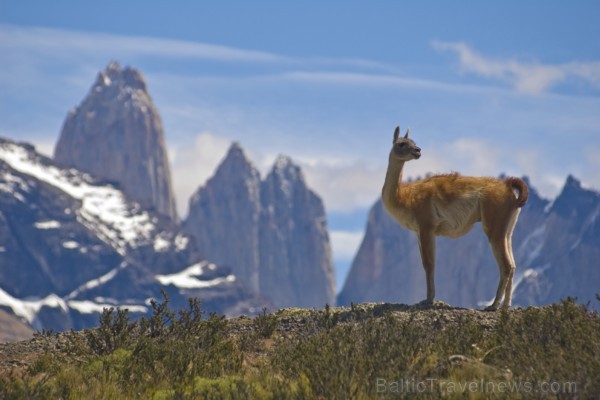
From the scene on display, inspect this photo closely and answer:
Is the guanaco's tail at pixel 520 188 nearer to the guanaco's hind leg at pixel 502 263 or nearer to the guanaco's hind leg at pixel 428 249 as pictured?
the guanaco's hind leg at pixel 502 263

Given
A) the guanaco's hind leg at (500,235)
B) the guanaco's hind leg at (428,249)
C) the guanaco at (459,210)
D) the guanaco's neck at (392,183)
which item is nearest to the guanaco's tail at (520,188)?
the guanaco at (459,210)

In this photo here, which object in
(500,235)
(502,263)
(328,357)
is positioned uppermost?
(500,235)

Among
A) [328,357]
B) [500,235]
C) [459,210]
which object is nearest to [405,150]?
[459,210]

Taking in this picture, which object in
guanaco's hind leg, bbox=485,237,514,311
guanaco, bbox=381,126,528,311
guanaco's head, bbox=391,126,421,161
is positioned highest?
guanaco's head, bbox=391,126,421,161

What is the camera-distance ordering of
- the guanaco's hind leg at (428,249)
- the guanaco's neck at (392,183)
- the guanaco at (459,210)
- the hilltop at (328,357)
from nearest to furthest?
1. the hilltop at (328,357)
2. the guanaco's hind leg at (428,249)
3. the guanaco at (459,210)
4. the guanaco's neck at (392,183)

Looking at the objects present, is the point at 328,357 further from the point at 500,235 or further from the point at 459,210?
the point at 500,235

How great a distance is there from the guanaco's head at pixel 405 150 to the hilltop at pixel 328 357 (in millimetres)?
3509

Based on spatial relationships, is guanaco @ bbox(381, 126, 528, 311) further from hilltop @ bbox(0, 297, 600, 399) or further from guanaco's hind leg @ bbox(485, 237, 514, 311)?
hilltop @ bbox(0, 297, 600, 399)

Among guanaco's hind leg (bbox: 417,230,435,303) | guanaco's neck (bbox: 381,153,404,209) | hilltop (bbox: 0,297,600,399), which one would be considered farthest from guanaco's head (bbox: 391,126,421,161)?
hilltop (bbox: 0,297,600,399)

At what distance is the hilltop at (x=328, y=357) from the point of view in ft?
57.3

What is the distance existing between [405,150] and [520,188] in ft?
9.09

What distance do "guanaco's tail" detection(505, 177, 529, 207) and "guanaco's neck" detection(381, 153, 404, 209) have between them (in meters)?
2.47

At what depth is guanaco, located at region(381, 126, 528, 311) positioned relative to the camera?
25.2 meters

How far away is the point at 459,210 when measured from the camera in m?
25.3
